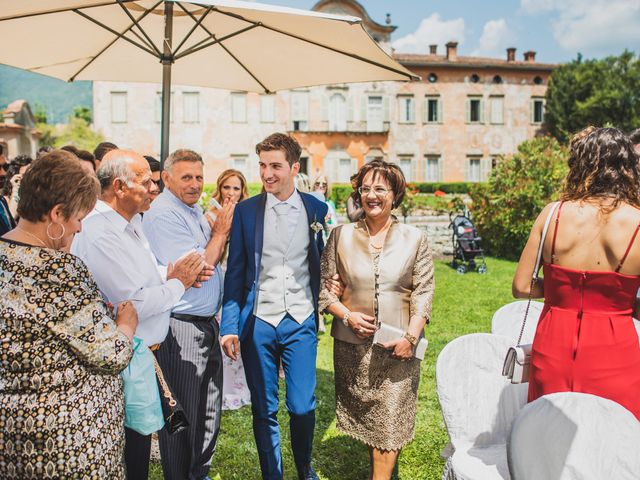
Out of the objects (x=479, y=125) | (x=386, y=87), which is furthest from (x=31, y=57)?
(x=479, y=125)

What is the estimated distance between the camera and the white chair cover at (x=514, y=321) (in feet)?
11.8

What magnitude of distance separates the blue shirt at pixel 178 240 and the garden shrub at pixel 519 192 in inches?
475

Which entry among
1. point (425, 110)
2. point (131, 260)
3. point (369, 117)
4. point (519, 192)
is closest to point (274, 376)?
point (131, 260)

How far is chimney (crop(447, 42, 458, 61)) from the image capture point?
111ft

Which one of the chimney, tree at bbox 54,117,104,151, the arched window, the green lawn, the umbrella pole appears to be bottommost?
the green lawn

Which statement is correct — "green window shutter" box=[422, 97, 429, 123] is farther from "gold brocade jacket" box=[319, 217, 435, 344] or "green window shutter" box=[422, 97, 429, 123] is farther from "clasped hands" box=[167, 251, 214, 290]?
"clasped hands" box=[167, 251, 214, 290]

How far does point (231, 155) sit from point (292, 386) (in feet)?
93.6

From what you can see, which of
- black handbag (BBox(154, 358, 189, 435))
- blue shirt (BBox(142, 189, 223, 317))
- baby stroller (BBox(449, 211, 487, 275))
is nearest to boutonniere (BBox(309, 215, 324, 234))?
blue shirt (BBox(142, 189, 223, 317))

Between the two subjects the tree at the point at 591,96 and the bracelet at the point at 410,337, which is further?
the tree at the point at 591,96

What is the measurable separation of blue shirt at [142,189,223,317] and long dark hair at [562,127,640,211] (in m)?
2.14

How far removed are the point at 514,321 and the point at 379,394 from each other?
Result: 1047 mm

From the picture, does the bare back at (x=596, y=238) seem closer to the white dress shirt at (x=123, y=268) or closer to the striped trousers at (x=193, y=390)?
the white dress shirt at (x=123, y=268)

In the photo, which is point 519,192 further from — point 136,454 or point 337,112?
point 337,112

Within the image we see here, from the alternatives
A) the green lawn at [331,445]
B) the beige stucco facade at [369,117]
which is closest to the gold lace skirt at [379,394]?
the green lawn at [331,445]
